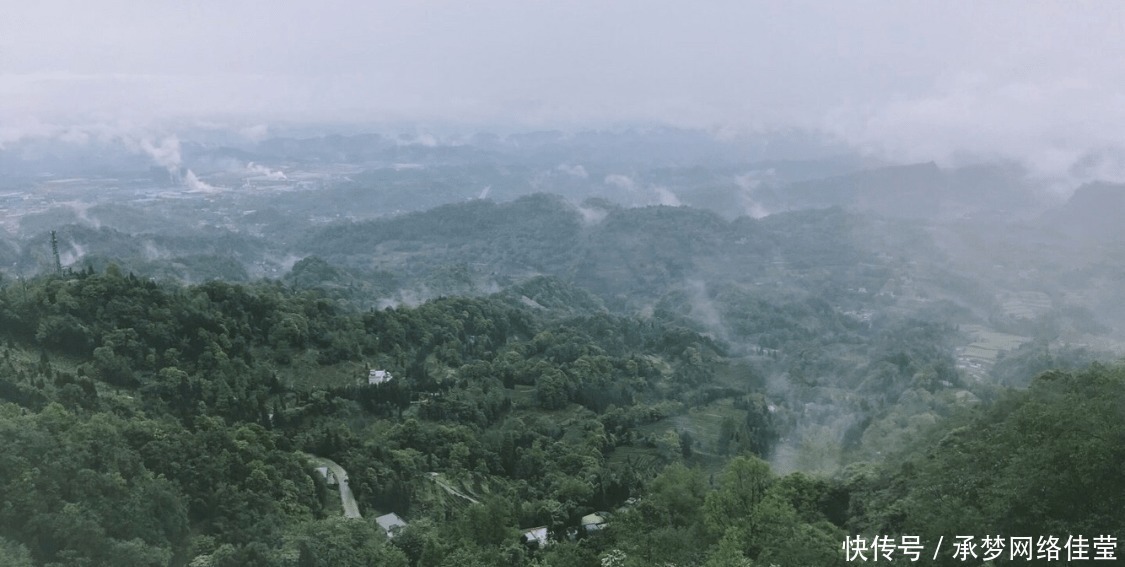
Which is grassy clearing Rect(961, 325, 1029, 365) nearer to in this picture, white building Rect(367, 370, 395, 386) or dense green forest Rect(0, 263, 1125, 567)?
dense green forest Rect(0, 263, 1125, 567)

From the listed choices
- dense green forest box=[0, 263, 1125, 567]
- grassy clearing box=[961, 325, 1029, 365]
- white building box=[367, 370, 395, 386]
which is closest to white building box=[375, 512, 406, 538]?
dense green forest box=[0, 263, 1125, 567]

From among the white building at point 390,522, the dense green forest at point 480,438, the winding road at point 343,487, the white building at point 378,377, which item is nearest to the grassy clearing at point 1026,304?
the dense green forest at point 480,438

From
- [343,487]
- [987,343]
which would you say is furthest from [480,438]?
[987,343]

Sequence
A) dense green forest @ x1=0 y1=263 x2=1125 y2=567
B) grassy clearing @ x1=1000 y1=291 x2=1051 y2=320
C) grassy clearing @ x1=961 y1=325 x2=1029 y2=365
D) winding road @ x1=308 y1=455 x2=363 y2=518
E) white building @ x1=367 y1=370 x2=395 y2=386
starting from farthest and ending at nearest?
grassy clearing @ x1=1000 y1=291 x2=1051 y2=320 → grassy clearing @ x1=961 y1=325 x2=1029 y2=365 → white building @ x1=367 y1=370 x2=395 y2=386 → winding road @ x1=308 y1=455 x2=363 y2=518 → dense green forest @ x1=0 y1=263 x2=1125 y2=567

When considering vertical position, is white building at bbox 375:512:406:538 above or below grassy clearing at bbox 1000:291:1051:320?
above

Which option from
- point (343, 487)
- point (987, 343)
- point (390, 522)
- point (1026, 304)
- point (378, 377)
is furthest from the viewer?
point (1026, 304)

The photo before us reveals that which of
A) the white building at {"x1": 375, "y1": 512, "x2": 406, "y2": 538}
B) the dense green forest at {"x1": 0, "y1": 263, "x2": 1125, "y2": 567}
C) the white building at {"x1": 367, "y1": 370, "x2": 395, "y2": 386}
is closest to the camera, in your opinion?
the dense green forest at {"x1": 0, "y1": 263, "x2": 1125, "y2": 567}

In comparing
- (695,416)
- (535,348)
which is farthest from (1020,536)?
(535,348)

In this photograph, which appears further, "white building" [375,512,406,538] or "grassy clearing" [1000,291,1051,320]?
"grassy clearing" [1000,291,1051,320]

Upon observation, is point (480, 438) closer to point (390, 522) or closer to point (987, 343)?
point (390, 522)

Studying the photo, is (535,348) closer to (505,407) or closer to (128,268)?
Result: (505,407)
